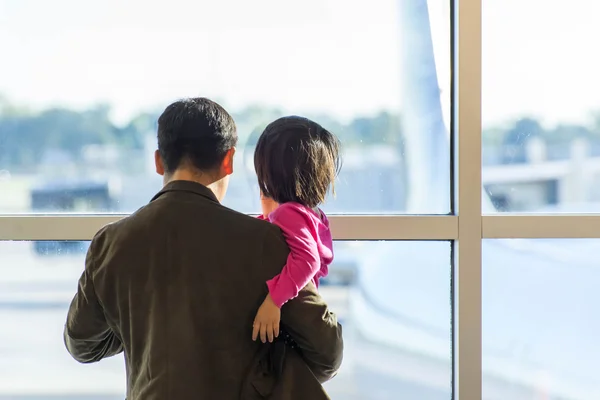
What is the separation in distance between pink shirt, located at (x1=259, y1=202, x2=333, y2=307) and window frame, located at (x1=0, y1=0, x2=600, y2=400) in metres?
0.26

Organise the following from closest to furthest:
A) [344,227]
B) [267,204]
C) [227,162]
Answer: [227,162] < [267,204] < [344,227]

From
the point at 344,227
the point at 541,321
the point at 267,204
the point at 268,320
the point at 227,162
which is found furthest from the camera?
the point at 541,321

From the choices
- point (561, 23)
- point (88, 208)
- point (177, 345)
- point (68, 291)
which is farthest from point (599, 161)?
point (68, 291)

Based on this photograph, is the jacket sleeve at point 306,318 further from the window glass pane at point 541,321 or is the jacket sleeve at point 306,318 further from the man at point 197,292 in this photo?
the window glass pane at point 541,321

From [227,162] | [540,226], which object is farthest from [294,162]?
[540,226]

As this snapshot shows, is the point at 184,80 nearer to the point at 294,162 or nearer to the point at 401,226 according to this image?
the point at 294,162

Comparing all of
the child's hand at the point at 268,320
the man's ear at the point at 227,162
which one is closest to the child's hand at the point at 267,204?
the man's ear at the point at 227,162

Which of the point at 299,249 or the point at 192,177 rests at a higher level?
the point at 192,177

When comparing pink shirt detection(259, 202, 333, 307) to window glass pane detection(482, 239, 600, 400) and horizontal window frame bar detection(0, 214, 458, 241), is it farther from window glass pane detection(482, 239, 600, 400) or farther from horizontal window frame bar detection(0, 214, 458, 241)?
window glass pane detection(482, 239, 600, 400)

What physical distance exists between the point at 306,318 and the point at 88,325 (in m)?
0.43

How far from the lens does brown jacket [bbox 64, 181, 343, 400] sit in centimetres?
112

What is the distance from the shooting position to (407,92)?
167 centimetres

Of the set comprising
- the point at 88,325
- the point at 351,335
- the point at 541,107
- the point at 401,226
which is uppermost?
the point at 541,107

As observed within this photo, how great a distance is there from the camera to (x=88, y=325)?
1.21 metres
